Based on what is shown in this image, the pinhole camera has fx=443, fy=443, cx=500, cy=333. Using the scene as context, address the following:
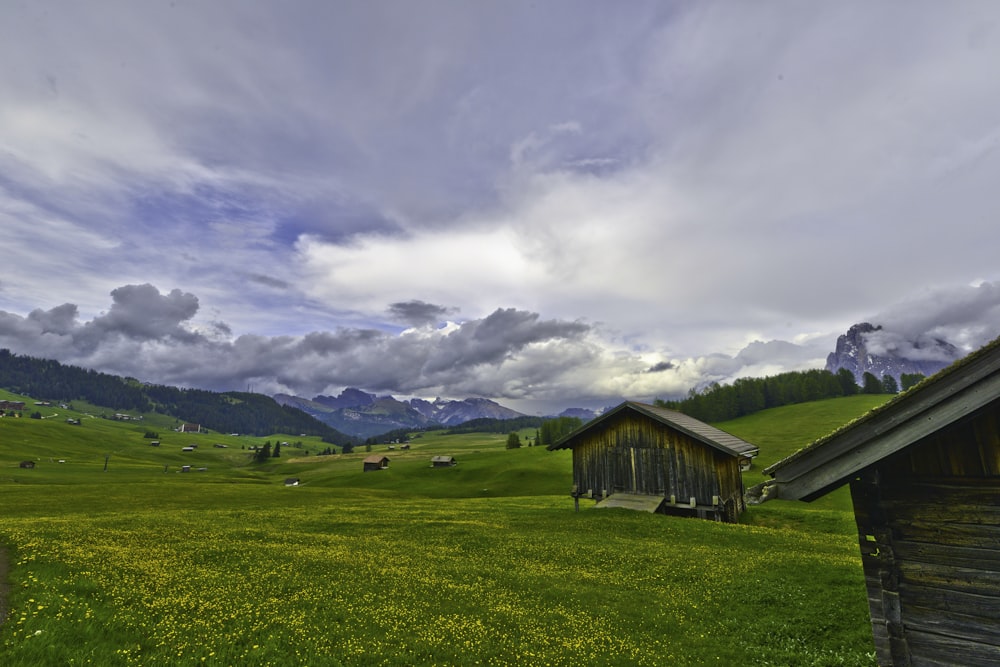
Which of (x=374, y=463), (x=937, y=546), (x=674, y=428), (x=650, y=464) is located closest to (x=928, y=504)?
(x=937, y=546)

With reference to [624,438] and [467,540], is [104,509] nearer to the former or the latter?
[467,540]

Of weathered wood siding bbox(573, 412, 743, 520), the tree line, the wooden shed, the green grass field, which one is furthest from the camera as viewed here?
the tree line

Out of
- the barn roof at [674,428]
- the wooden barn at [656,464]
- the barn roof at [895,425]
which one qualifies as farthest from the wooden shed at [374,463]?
the barn roof at [895,425]

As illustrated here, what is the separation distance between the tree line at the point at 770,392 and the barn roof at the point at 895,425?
153 metres

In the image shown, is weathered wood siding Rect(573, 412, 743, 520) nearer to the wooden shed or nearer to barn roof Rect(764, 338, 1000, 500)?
barn roof Rect(764, 338, 1000, 500)

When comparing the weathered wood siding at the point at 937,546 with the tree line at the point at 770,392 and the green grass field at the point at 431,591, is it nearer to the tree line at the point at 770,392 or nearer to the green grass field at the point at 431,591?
the green grass field at the point at 431,591

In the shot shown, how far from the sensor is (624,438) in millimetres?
35812

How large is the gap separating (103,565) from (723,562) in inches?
1046

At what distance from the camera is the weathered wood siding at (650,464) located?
106ft

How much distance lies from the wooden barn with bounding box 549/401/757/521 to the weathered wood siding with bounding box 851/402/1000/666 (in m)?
25.8

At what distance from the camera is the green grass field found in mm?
11586

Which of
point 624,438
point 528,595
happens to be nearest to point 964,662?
point 528,595

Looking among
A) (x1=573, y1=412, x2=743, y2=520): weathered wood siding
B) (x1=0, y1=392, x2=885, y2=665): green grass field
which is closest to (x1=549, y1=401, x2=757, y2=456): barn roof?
(x1=573, y1=412, x2=743, y2=520): weathered wood siding

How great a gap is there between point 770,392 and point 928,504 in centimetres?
17055
